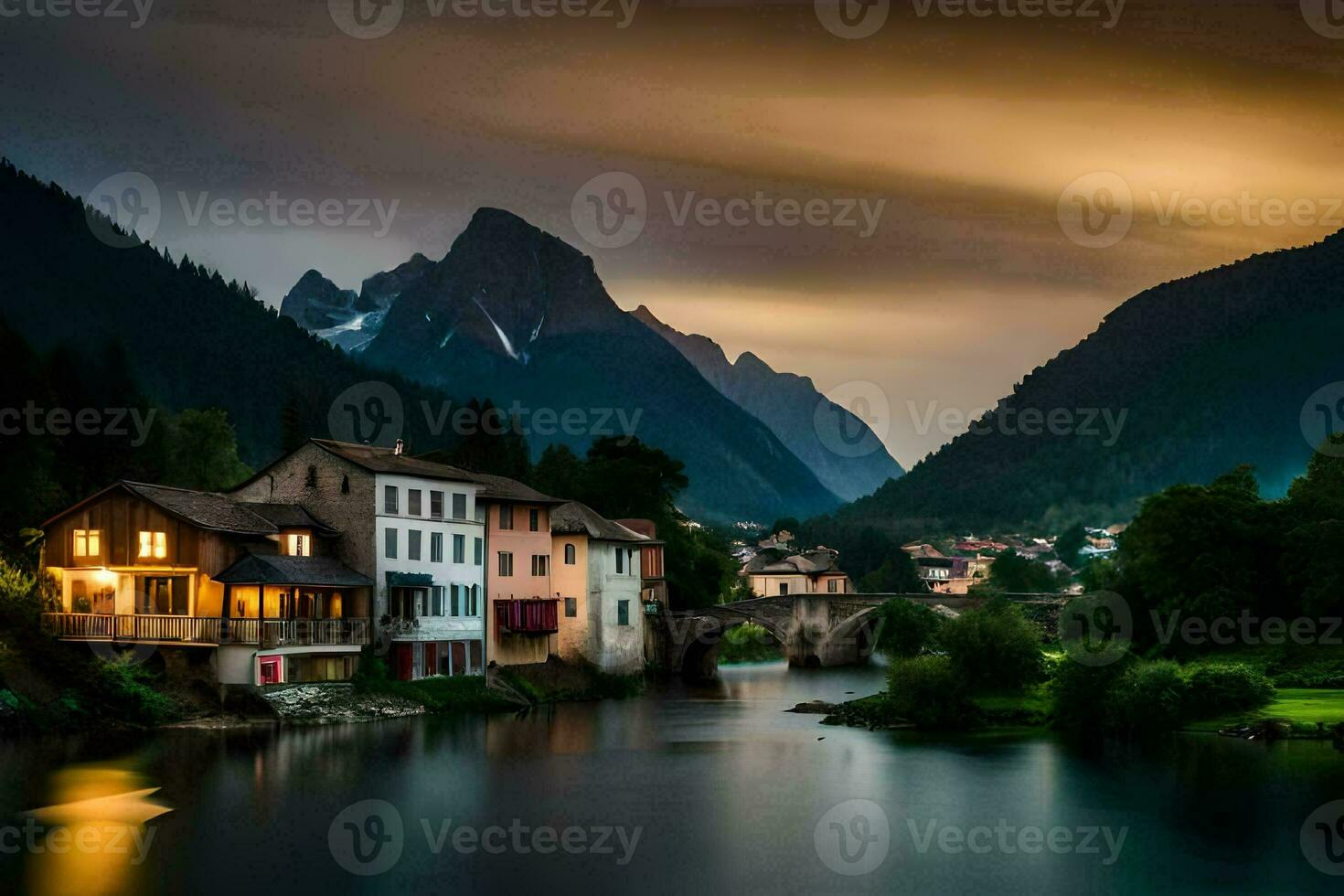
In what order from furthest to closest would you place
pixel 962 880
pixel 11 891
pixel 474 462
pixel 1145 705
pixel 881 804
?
pixel 474 462, pixel 1145 705, pixel 881 804, pixel 962 880, pixel 11 891

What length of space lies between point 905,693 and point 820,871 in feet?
102

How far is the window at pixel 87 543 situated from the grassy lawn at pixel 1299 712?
154 ft

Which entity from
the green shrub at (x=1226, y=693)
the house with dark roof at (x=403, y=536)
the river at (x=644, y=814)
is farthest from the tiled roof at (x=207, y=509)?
the green shrub at (x=1226, y=693)

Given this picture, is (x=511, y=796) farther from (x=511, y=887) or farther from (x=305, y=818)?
(x=511, y=887)

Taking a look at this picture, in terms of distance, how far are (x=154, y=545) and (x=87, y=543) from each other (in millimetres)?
3250

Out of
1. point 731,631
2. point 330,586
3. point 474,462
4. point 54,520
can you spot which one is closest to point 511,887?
point 330,586

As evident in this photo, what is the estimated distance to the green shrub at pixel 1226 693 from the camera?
66.5 m

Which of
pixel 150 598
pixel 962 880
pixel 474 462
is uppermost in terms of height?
pixel 474 462

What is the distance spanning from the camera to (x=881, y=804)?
1986 inches

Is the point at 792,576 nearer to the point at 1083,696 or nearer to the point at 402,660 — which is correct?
the point at 402,660

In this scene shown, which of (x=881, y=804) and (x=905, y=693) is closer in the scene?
(x=881, y=804)
